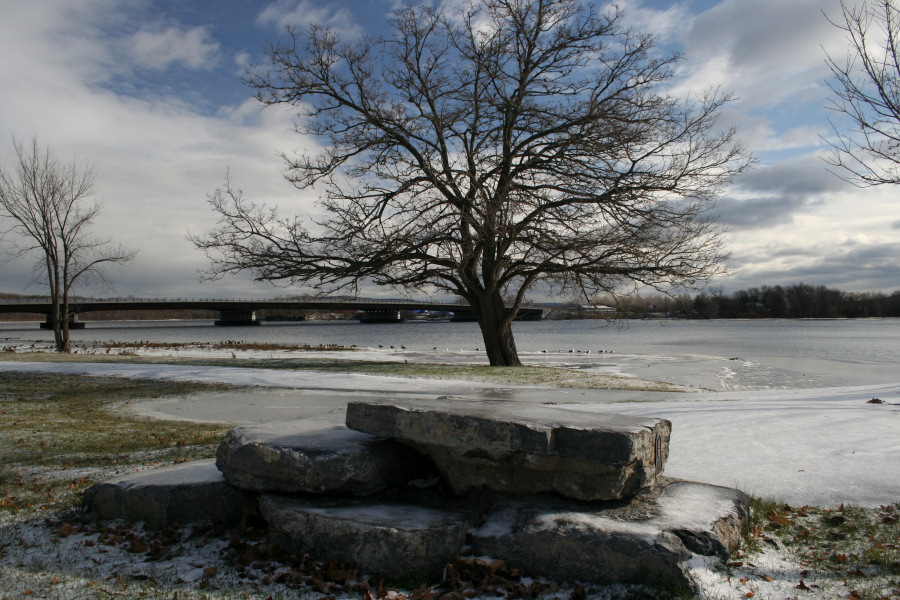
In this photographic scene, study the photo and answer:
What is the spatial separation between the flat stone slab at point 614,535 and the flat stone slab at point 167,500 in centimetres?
245

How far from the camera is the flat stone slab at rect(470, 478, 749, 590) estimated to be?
429 cm

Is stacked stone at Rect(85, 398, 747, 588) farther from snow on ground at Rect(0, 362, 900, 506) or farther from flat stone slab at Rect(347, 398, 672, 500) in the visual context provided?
snow on ground at Rect(0, 362, 900, 506)

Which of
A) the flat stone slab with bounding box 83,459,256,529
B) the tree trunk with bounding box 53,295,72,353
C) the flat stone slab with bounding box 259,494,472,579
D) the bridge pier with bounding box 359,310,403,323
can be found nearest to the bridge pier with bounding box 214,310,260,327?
the bridge pier with bounding box 359,310,403,323

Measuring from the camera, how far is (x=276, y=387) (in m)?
14.8

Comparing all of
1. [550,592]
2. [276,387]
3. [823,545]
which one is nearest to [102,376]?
[276,387]

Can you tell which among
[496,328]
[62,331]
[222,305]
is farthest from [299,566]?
[222,305]

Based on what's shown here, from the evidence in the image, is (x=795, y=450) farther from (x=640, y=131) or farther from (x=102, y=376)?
(x=102, y=376)

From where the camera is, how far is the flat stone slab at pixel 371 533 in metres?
4.60

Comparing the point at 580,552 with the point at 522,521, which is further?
the point at 522,521

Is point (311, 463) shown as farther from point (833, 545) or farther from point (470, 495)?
point (833, 545)

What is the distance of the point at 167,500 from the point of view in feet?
18.0

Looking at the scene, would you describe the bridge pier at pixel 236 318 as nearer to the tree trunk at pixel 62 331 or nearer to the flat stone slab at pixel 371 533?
the tree trunk at pixel 62 331

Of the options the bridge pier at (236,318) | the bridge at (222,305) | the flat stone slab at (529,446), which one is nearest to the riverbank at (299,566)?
the flat stone slab at (529,446)

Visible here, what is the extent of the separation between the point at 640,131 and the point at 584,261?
171 inches
